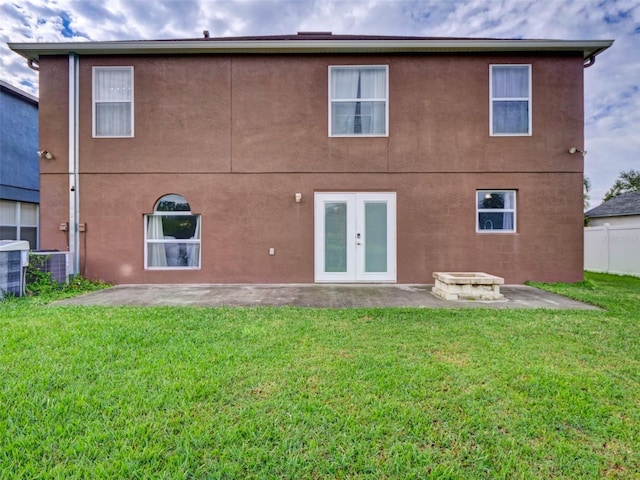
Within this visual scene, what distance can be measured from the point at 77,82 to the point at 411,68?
8.25 metres

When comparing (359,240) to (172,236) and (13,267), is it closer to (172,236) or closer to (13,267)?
(172,236)

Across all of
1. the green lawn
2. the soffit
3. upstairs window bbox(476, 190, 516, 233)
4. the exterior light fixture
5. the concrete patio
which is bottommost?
the green lawn

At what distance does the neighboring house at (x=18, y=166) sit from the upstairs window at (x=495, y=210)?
44.6 ft

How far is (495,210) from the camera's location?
7.66 m

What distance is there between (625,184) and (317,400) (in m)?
41.1

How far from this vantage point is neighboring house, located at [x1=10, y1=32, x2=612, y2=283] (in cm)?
755

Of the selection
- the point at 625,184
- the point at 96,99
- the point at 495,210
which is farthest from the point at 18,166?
the point at 625,184

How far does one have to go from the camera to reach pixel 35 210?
10.4m

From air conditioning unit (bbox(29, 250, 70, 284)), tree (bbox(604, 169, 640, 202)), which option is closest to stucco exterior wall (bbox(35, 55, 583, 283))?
air conditioning unit (bbox(29, 250, 70, 284))

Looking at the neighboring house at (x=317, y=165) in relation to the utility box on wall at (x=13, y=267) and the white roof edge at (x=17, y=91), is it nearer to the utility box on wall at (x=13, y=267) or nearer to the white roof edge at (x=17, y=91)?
the utility box on wall at (x=13, y=267)

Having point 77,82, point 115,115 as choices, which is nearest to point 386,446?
point 115,115

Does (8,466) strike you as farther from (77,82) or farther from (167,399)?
(77,82)

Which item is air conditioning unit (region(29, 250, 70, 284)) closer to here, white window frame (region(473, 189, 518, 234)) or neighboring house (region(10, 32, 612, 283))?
neighboring house (region(10, 32, 612, 283))

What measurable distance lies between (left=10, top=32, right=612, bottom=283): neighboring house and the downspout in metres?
0.05
